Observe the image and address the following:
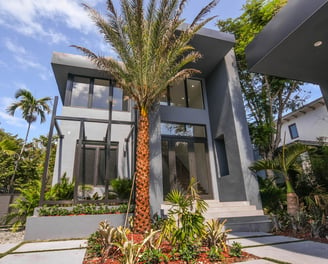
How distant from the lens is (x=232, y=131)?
7.86 meters

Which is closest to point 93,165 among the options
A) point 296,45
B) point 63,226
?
point 63,226

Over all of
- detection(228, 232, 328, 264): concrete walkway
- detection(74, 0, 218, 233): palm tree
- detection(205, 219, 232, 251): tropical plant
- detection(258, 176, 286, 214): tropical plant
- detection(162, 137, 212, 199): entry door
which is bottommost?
detection(228, 232, 328, 264): concrete walkway

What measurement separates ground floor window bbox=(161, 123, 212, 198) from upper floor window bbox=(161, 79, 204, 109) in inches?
49.1

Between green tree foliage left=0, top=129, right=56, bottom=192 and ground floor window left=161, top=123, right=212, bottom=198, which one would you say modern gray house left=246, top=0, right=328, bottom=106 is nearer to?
ground floor window left=161, top=123, right=212, bottom=198

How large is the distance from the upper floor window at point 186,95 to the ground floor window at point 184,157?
125cm

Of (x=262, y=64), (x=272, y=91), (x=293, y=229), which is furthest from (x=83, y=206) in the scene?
(x=272, y=91)

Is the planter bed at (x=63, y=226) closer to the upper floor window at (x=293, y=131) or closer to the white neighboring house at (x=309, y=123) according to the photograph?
the white neighboring house at (x=309, y=123)

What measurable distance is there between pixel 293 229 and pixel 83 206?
20.8ft

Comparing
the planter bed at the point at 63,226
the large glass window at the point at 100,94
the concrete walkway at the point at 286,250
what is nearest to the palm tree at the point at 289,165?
the concrete walkway at the point at 286,250

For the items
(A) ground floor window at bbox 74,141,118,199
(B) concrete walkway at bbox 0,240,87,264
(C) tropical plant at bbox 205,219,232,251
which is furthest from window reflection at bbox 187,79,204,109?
(B) concrete walkway at bbox 0,240,87,264

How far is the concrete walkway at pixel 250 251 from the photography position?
123 inches

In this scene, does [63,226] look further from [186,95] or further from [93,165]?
[186,95]

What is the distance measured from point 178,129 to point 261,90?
5397mm

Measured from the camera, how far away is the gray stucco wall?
23.4 feet
